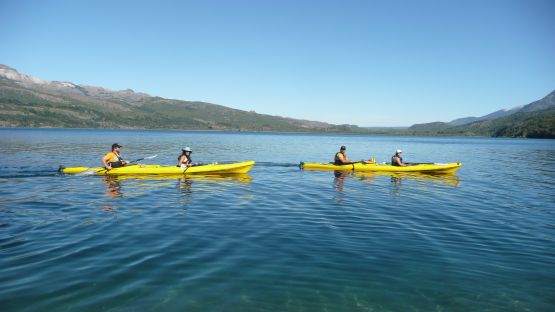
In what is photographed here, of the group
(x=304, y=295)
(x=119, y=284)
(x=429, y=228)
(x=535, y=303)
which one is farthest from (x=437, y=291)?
(x=119, y=284)

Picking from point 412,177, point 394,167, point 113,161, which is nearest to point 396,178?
point 412,177

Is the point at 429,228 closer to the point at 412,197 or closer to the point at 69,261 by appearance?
the point at 412,197

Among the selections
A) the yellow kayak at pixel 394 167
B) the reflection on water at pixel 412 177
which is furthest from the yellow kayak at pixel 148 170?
the reflection on water at pixel 412 177

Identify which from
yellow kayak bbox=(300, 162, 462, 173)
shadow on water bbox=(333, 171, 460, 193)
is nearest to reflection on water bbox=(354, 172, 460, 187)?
shadow on water bbox=(333, 171, 460, 193)

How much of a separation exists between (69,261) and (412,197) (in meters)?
15.5

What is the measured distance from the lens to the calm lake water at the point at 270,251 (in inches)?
287

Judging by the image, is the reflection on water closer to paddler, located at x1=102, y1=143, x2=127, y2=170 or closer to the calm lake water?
the calm lake water

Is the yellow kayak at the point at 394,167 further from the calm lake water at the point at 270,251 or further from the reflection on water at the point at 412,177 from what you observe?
the calm lake water at the point at 270,251

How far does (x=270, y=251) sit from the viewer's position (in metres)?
9.94

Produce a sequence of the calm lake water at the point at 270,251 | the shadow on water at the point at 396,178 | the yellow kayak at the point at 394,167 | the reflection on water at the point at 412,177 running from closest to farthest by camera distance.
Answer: the calm lake water at the point at 270,251
the shadow on water at the point at 396,178
the reflection on water at the point at 412,177
the yellow kayak at the point at 394,167

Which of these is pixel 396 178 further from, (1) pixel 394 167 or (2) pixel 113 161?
(2) pixel 113 161

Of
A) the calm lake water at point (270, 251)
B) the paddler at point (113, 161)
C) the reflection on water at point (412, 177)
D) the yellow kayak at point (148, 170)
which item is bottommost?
the reflection on water at point (412, 177)

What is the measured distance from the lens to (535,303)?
7.39m

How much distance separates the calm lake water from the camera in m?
7.29
